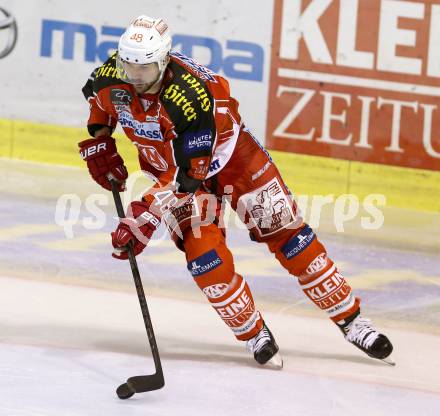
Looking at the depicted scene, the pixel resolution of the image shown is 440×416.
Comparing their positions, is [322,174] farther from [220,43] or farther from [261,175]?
[261,175]

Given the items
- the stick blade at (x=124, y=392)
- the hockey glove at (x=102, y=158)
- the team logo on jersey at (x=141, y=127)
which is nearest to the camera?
the stick blade at (x=124, y=392)

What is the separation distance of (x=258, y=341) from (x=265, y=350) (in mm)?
55

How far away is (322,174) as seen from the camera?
6.50 meters

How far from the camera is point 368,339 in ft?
14.0

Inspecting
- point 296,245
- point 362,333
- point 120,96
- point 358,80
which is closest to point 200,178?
point 120,96

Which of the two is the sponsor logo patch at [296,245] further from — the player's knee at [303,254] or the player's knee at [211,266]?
the player's knee at [211,266]

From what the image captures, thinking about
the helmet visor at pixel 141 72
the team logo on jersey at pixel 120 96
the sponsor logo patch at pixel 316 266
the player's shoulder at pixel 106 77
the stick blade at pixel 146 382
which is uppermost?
the helmet visor at pixel 141 72

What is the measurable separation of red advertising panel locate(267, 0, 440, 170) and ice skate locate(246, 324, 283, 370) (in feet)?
8.18

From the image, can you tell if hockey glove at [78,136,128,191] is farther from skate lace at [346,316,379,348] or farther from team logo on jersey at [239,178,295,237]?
skate lace at [346,316,379,348]

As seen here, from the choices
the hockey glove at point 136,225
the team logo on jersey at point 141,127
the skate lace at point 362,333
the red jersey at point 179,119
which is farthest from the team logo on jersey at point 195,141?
the skate lace at point 362,333

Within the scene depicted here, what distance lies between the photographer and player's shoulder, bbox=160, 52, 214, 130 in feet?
12.6

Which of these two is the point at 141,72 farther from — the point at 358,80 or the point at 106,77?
the point at 358,80

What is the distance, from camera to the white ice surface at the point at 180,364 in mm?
3691

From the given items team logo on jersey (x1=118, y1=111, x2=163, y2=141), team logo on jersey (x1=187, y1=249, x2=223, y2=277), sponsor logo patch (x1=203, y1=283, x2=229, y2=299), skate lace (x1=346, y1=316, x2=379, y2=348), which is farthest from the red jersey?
skate lace (x1=346, y1=316, x2=379, y2=348)
